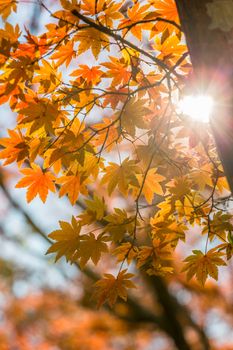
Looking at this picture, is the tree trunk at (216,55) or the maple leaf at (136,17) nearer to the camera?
the tree trunk at (216,55)

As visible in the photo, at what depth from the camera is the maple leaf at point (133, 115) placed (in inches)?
48.4

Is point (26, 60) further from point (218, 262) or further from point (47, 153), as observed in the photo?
point (218, 262)

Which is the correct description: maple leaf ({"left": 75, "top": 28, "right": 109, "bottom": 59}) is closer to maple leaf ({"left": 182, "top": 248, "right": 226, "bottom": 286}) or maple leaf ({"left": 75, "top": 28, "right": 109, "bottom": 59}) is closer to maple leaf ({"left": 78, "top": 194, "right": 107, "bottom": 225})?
maple leaf ({"left": 78, "top": 194, "right": 107, "bottom": 225})

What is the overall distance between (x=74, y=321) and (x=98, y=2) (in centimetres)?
764

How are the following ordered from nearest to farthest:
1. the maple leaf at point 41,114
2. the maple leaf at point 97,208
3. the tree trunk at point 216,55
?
the tree trunk at point 216,55
the maple leaf at point 41,114
the maple leaf at point 97,208

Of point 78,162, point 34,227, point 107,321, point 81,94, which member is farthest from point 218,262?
point 107,321

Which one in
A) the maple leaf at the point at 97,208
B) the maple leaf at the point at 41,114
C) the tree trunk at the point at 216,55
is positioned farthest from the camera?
the maple leaf at the point at 97,208

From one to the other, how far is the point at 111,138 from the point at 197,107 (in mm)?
366

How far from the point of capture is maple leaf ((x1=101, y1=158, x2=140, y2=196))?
125 cm

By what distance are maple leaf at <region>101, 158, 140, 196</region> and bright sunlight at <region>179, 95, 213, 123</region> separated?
245 mm

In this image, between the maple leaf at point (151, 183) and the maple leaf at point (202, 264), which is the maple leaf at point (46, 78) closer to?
the maple leaf at point (151, 183)

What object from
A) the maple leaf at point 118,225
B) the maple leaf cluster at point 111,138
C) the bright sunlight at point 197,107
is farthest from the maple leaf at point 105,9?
the maple leaf at point 118,225

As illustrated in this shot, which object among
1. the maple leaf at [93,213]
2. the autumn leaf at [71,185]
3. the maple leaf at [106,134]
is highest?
the maple leaf at [106,134]

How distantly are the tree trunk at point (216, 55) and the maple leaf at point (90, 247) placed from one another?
0.50m
